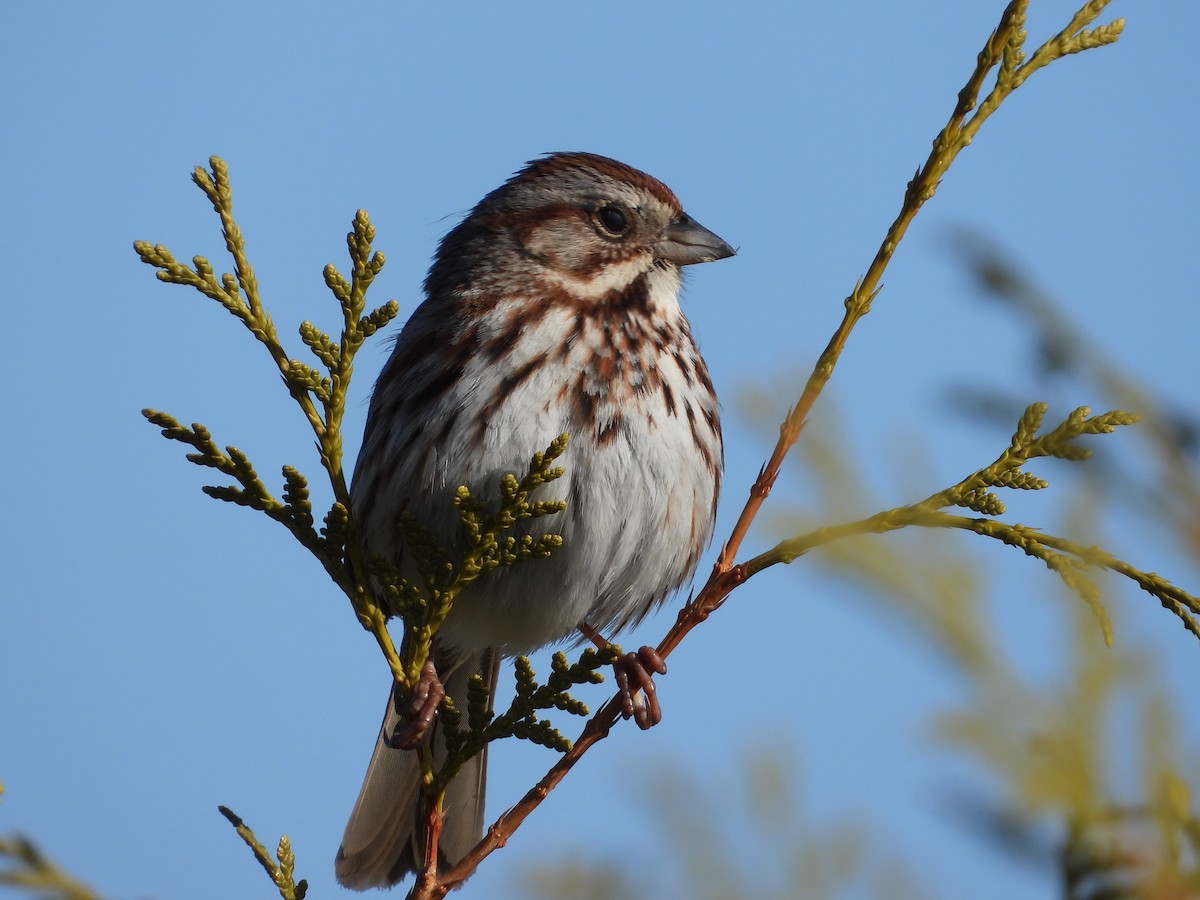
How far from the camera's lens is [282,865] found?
8.30ft

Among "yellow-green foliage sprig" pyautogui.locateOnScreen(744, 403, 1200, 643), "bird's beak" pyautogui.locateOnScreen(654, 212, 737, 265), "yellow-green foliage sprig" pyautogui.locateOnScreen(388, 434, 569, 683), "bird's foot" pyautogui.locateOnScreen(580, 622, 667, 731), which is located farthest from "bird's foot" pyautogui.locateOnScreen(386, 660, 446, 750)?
"bird's beak" pyautogui.locateOnScreen(654, 212, 737, 265)

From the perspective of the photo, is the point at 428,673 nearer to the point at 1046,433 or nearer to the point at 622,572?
the point at 622,572

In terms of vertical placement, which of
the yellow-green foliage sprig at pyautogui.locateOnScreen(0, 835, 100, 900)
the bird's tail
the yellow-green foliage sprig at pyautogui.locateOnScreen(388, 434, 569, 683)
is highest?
the yellow-green foliage sprig at pyautogui.locateOnScreen(388, 434, 569, 683)

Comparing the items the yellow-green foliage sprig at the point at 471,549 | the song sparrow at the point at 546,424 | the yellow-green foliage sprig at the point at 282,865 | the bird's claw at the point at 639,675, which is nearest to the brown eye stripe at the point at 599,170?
the song sparrow at the point at 546,424

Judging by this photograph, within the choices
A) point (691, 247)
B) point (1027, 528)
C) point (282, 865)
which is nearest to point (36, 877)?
point (282, 865)

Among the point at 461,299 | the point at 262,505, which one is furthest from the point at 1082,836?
the point at 461,299

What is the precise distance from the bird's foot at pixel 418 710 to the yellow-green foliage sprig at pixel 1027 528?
2.81ft

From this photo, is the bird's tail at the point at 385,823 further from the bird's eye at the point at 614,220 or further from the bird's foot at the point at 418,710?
the bird's eye at the point at 614,220

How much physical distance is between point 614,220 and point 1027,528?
7.57 feet

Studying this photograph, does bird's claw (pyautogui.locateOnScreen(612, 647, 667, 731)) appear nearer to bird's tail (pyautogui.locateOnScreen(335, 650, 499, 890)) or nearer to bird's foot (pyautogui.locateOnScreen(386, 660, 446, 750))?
bird's foot (pyautogui.locateOnScreen(386, 660, 446, 750))

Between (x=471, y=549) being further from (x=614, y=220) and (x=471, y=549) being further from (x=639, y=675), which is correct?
(x=614, y=220)

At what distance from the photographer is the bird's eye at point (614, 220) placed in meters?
4.40

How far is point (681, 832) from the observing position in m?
2.14

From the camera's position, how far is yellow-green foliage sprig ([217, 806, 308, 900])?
2.49 m
